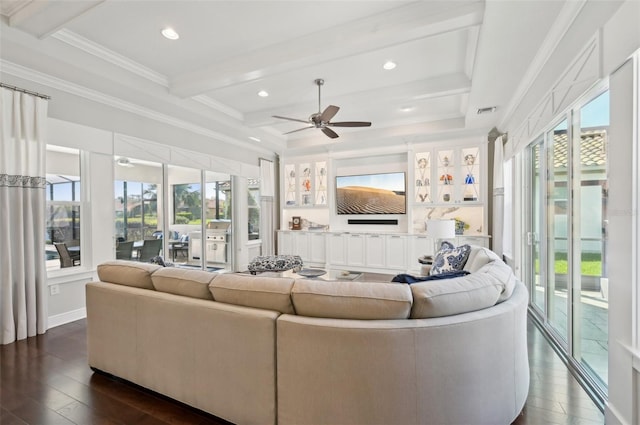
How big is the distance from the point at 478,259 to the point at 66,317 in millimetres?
4558

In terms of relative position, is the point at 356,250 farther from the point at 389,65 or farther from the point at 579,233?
the point at 579,233

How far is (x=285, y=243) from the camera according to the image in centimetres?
715

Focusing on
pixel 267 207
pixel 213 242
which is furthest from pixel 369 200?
pixel 213 242

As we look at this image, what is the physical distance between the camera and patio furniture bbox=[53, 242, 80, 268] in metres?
3.59

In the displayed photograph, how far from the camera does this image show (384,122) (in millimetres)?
5875

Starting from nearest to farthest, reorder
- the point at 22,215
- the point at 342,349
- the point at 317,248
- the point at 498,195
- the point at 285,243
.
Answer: the point at 342,349
the point at 22,215
the point at 498,195
the point at 317,248
the point at 285,243

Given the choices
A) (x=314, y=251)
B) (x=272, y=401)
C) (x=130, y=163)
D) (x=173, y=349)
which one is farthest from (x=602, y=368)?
(x=130, y=163)

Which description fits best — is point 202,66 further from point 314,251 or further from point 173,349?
point 314,251

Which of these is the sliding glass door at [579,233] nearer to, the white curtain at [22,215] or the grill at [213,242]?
the white curtain at [22,215]

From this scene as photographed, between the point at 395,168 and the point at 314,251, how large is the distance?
2.52 metres

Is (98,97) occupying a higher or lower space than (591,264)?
higher

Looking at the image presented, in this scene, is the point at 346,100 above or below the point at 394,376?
above

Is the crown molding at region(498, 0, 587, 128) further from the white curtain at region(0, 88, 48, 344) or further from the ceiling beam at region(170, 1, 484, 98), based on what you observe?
the white curtain at region(0, 88, 48, 344)

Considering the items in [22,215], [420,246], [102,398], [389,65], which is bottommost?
[102,398]
